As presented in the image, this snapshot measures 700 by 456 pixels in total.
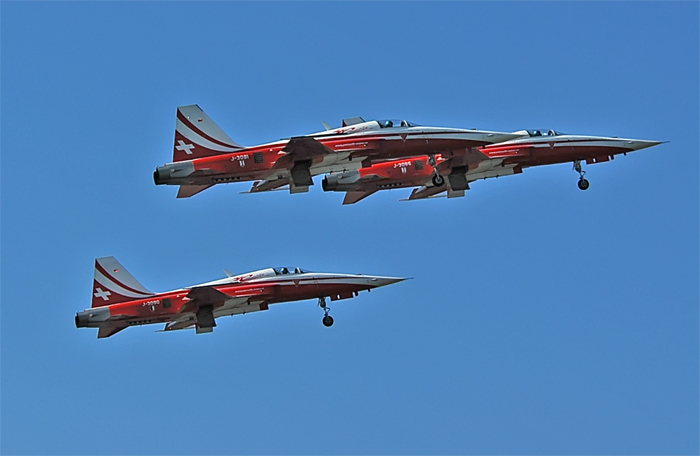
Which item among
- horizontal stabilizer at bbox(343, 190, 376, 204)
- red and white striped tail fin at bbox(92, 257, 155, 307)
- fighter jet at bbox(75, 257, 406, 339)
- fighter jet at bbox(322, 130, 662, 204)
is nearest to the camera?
fighter jet at bbox(75, 257, 406, 339)

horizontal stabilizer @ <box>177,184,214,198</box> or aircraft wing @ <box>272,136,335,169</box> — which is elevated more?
aircraft wing @ <box>272,136,335,169</box>

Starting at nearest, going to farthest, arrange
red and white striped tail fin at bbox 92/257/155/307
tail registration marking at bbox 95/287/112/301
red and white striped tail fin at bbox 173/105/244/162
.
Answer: red and white striped tail fin at bbox 173/105/244/162 < red and white striped tail fin at bbox 92/257/155/307 < tail registration marking at bbox 95/287/112/301

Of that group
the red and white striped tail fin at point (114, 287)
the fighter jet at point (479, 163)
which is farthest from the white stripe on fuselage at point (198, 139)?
the red and white striped tail fin at point (114, 287)

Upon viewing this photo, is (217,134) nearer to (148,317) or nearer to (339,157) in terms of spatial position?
(339,157)

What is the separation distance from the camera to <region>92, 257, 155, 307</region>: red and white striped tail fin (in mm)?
67000

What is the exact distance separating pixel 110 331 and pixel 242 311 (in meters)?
6.00

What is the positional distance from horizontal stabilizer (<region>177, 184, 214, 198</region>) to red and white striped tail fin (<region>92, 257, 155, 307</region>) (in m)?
6.43

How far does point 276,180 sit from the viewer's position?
6525 centimetres

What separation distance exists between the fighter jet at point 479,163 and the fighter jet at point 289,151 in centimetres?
271

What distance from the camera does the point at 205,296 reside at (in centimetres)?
6562

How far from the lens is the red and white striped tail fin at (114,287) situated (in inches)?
2638

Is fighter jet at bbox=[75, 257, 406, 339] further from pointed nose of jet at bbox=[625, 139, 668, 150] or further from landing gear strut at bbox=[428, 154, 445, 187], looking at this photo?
pointed nose of jet at bbox=[625, 139, 668, 150]

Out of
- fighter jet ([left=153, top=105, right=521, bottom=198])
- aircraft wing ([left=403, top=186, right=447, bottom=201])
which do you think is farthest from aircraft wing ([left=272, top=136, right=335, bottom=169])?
aircraft wing ([left=403, top=186, right=447, bottom=201])

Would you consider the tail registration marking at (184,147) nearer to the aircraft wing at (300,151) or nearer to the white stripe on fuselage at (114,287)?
the aircraft wing at (300,151)
